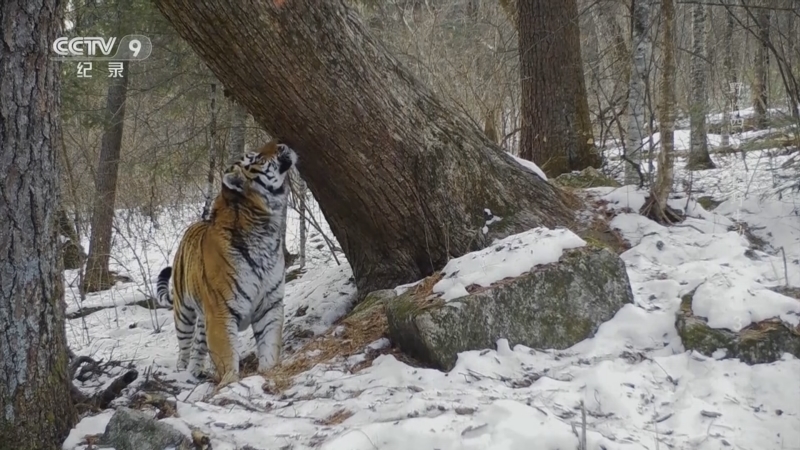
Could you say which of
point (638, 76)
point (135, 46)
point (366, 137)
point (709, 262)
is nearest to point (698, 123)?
point (638, 76)

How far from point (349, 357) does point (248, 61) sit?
6.88 ft

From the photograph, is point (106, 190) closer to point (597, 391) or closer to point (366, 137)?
point (366, 137)

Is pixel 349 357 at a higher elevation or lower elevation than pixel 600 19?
lower

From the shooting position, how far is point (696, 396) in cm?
333

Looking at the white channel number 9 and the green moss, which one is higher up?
the white channel number 9

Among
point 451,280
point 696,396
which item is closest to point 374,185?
point 451,280

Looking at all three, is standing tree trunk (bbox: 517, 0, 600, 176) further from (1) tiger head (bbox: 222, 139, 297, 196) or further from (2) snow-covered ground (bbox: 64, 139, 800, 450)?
(1) tiger head (bbox: 222, 139, 297, 196)

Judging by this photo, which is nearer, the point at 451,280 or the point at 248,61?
the point at 451,280

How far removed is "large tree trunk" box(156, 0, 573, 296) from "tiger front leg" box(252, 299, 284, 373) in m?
0.90

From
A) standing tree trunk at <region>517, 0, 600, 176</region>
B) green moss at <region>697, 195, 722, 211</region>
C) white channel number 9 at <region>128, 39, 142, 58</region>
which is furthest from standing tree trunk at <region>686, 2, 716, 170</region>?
white channel number 9 at <region>128, 39, 142, 58</region>

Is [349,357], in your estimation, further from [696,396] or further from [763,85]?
[763,85]

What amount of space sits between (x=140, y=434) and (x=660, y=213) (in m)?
4.19

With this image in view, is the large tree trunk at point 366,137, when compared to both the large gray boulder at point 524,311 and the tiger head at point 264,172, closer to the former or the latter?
the tiger head at point 264,172

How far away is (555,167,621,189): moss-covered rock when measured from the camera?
6.63 metres
